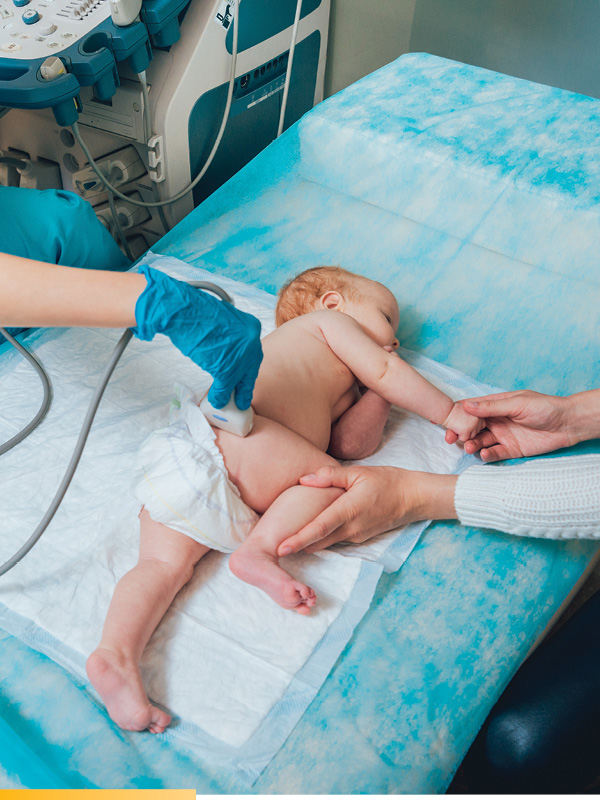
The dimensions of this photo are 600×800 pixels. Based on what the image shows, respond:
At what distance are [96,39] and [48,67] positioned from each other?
0.56ft

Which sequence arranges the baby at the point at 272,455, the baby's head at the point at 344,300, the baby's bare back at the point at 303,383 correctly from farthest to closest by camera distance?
the baby's head at the point at 344,300, the baby's bare back at the point at 303,383, the baby at the point at 272,455

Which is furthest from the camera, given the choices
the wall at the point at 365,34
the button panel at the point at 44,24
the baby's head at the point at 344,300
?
the wall at the point at 365,34

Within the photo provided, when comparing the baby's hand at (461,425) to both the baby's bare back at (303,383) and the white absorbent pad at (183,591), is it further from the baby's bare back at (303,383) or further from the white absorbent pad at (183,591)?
the baby's bare back at (303,383)

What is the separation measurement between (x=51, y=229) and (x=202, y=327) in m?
0.80

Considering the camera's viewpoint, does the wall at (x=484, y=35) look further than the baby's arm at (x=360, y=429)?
Yes

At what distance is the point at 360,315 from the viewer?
138 centimetres

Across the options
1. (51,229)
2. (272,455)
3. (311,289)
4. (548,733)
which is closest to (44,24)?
(51,229)

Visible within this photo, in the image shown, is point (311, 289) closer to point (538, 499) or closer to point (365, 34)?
point (538, 499)

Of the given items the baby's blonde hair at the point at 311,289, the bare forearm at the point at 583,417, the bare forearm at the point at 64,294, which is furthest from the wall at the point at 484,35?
the bare forearm at the point at 64,294

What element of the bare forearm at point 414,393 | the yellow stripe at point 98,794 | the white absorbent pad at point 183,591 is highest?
the bare forearm at point 414,393

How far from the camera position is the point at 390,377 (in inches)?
50.1

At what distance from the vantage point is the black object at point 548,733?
2.69ft

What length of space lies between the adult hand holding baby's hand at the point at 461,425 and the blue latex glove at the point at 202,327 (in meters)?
0.46

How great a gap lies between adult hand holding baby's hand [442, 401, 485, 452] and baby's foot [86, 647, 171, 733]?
0.71m
